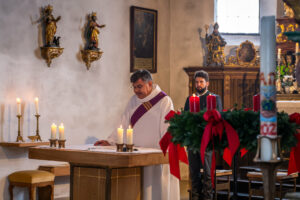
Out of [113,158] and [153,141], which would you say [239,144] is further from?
[153,141]

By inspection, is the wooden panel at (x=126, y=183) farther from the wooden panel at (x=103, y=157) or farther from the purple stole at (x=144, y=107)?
the purple stole at (x=144, y=107)

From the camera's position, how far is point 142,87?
5738mm

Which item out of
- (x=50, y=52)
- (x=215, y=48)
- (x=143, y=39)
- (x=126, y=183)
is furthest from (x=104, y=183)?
(x=215, y=48)

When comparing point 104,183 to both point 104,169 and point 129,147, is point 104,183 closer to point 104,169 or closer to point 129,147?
point 104,169

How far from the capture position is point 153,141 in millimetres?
5770

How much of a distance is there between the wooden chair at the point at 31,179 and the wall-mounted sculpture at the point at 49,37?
2060 millimetres

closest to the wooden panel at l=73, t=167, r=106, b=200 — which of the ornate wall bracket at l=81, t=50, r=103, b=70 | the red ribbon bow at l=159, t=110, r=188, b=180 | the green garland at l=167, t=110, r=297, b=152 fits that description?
the red ribbon bow at l=159, t=110, r=188, b=180

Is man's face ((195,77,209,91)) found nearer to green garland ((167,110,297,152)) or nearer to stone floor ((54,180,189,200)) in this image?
stone floor ((54,180,189,200))

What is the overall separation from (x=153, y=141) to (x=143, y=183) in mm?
628

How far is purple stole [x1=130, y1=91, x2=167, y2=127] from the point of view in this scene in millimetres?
5816

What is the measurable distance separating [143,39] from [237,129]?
27.5ft

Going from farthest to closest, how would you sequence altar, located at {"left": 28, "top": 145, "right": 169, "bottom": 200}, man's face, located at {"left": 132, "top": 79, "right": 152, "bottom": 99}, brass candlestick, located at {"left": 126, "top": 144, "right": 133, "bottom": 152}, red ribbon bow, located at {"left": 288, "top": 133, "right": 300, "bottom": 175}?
man's face, located at {"left": 132, "top": 79, "right": 152, "bottom": 99}, brass candlestick, located at {"left": 126, "top": 144, "right": 133, "bottom": 152}, altar, located at {"left": 28, "top": 145, "right": 169, "bottom": 200}, red ribbon bow, located at {"left": 288, "top": 133, "right": 300, "bottom": 175}

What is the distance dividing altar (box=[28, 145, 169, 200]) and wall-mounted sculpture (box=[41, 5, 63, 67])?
3866mm

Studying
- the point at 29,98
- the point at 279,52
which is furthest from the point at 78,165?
the point at 279,52
